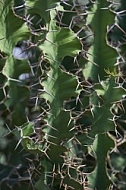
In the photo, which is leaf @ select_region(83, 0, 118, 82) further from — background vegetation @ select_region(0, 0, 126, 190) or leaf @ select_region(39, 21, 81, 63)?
leaf @ select_region(39, 21, 81, 63)

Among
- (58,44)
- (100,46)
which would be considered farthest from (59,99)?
(100,46)

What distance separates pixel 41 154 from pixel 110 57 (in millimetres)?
596

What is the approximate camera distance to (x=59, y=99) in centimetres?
241

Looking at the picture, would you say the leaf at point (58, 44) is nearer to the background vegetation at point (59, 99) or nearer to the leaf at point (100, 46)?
the background vegetation at point (59, 99)

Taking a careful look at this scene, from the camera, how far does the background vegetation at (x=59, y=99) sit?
2.36m

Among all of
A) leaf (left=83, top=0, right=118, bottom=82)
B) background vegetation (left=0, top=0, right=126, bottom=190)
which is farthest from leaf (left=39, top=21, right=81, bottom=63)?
leaf (left=83, top=0, right=118, bottom=82)

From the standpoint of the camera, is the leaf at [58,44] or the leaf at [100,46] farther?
the leaf at [100,46]

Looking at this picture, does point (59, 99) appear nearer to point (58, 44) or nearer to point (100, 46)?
point (58, 44)

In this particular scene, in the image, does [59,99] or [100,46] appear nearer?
[59,99]

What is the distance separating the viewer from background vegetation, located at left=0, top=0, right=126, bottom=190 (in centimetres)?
236

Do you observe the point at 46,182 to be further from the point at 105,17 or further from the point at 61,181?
the point at 105,17

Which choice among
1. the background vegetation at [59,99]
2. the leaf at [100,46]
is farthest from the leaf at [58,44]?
the leaf at [100,46]

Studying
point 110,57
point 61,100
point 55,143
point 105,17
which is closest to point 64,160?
point 55,143

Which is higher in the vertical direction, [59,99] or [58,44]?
[58,44]
